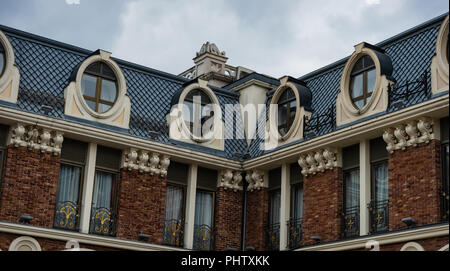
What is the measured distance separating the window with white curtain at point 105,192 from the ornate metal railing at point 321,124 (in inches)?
216

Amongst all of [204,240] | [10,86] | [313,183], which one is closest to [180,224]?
[204,240]

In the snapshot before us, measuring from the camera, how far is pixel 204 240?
2588 centimetres

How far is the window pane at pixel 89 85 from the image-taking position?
81.4ft

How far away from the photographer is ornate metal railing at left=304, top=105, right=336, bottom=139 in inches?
957

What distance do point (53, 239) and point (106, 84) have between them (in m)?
4.96

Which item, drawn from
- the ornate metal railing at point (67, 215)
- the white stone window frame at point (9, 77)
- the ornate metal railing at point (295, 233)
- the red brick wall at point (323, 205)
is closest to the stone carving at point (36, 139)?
the white stone window frame at point (9, 77)

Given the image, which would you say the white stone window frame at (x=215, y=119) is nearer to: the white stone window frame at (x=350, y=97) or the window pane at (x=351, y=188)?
the white stone window frame at (x=350, y=97)

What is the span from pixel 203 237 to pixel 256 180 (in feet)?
7.93

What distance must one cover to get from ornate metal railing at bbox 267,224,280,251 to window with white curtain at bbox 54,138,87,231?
18.9 ft

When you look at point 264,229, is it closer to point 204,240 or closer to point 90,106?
point 204,240

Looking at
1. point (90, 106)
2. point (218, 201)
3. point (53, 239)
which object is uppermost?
point (90, 106)

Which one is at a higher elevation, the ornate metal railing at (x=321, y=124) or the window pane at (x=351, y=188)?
the ornate metal railing at (x=321, y=124)

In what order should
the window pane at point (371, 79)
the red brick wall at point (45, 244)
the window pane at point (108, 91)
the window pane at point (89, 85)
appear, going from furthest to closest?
the window pane at point (108, 91)
the window pane at point (89, 85)
the window pane at point (371, 79)
the red brick wall at point (45, 244)

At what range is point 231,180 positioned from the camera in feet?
88.0
